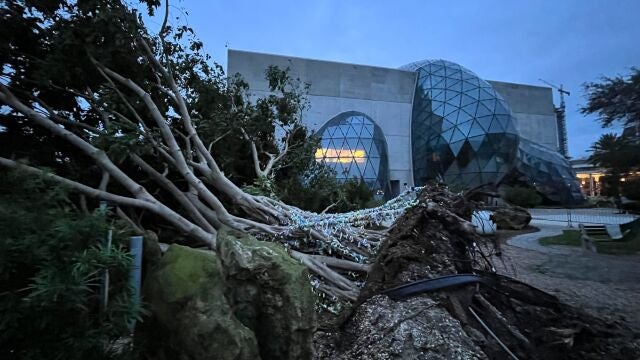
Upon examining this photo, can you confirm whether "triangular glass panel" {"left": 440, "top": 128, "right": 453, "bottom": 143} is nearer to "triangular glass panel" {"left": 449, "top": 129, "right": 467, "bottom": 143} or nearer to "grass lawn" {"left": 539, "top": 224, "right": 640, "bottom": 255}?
"triangular glass panel" {"left": 449, "top": 129, "right": 467, "bottom": 143}

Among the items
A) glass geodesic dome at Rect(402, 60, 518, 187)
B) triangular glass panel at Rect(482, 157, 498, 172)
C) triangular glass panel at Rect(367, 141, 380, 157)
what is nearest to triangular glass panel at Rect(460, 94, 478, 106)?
glass geodesic dome at Rect(402, 60, 518, 187)

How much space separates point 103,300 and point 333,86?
3942 cm

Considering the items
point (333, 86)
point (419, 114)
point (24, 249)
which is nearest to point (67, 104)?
point (24, 249)

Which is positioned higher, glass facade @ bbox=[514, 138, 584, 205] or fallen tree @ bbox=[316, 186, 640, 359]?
glass facade @ bbox=[514, 138, 584, 205]

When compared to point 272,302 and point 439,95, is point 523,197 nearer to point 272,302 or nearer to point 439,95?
point 439,95

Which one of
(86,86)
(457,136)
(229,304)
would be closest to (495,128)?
(457,136)

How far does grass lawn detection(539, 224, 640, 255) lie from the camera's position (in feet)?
35.3

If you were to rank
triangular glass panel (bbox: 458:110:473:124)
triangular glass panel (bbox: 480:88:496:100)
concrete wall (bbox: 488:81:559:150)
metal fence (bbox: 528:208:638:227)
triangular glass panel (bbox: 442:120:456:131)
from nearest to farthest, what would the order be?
metal fence (bbox: 528:208:638:227)
triangular glass panel (bbox: 458:110:473:124)
triangular glass panel (bbox: 442:120:456:131)
triangular glass panel (bbox: 480:88:496:100)
concrete wall (bbox: 488:81:559:150)

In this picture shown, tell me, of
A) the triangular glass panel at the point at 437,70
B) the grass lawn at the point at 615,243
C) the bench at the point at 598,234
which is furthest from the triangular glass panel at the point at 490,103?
the grass lawn at the point at 615,243

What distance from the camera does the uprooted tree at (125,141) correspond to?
545 cm

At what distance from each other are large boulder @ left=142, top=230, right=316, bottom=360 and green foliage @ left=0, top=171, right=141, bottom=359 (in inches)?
10.7

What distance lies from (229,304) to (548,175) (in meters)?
42.6

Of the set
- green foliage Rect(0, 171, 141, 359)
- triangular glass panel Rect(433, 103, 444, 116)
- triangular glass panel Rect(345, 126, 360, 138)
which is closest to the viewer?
green foliage Rect(0, 171, 141, 359)

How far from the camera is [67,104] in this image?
7.75 metres
